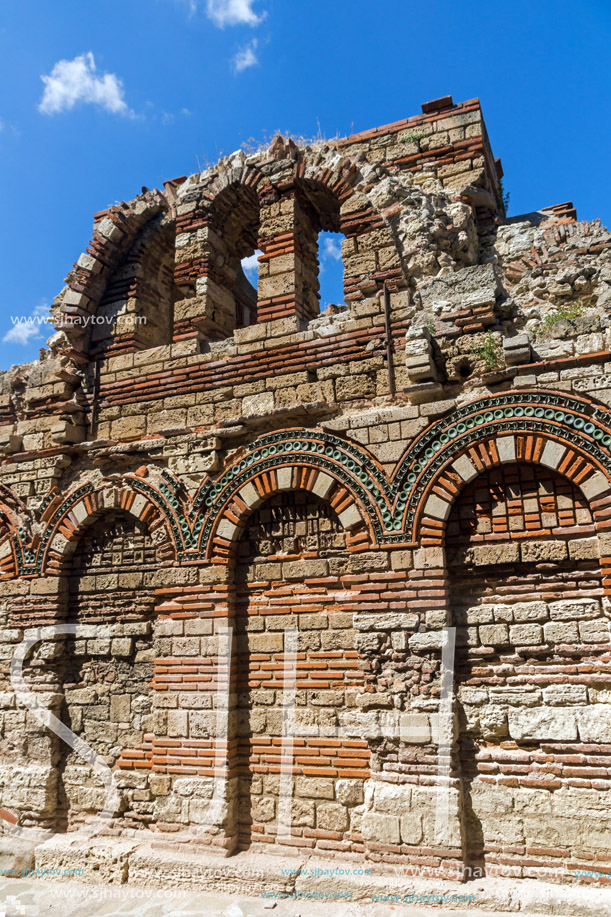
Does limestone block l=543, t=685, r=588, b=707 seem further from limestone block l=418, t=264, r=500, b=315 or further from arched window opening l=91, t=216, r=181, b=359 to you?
arched window opening l=91, t=216, r=181, b=359

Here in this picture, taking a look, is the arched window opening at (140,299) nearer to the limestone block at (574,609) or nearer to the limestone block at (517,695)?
the limestone block at (574,609)

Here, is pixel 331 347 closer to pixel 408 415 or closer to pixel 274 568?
pixel 408 415

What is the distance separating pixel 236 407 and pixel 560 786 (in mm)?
3931

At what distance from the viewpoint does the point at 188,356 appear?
6.58m

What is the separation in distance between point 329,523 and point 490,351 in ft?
6.22

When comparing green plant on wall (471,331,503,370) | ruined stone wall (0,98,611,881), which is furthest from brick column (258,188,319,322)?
green plant on wall (471,331,503,370)

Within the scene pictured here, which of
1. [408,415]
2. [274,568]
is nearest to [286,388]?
[408,415]

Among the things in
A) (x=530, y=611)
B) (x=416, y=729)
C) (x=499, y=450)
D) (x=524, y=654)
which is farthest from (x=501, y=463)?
(x=416, y=729)

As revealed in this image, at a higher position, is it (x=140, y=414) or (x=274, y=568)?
(x=140, y=414)

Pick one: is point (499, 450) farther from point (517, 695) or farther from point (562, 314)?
point (517, 695)

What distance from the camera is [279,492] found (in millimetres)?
5809

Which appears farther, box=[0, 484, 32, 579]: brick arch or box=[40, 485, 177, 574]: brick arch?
box=[0, 484, 32, 579]: brick arch

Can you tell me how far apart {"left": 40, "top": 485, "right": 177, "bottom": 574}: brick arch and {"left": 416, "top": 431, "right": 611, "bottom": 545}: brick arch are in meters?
2.55

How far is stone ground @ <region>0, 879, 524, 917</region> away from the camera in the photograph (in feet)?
Result: 15.0
